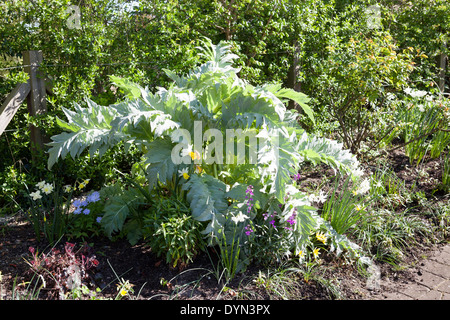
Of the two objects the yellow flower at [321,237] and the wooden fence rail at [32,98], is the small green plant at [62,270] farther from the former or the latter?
the yellow flower at [321,237]

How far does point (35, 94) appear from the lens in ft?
14.7

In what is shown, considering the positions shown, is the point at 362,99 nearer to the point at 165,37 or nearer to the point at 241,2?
the point at 241,2

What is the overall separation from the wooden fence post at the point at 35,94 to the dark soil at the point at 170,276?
3.45 feet

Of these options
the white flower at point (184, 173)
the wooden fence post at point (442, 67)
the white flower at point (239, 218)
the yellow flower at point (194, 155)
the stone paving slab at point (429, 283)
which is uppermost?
the wooden fence post at point (442, 67)

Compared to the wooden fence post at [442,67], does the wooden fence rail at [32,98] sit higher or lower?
lower

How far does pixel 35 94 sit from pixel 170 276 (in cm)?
243

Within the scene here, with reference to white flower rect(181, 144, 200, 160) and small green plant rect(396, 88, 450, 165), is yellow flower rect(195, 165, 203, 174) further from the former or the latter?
small green plant rect(396, 88, 450, 165)

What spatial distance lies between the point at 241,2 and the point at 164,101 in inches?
92.0

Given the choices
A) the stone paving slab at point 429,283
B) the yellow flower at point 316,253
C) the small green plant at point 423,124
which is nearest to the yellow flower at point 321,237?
the yellow flower at point 316,253

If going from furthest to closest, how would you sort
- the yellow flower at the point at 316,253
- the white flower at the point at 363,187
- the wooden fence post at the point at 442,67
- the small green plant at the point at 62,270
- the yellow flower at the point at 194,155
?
the wooden fence post at the point at 442,67 < the white flower at the point at 363,187 < the yellow flower at the point at 316,253 < the yellow flower at the point at 194,155 < the small green plant at the point at 62,270

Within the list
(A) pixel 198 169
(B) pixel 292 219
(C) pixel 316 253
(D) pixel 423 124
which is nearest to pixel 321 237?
(C) pixel 316 253

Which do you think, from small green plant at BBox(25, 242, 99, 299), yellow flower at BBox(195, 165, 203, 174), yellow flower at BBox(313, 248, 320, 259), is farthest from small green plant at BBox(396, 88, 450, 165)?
small green plant at BBox(25, 242, 99, 299)

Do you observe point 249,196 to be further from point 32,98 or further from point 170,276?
point 32,98

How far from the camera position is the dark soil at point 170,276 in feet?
10.3
